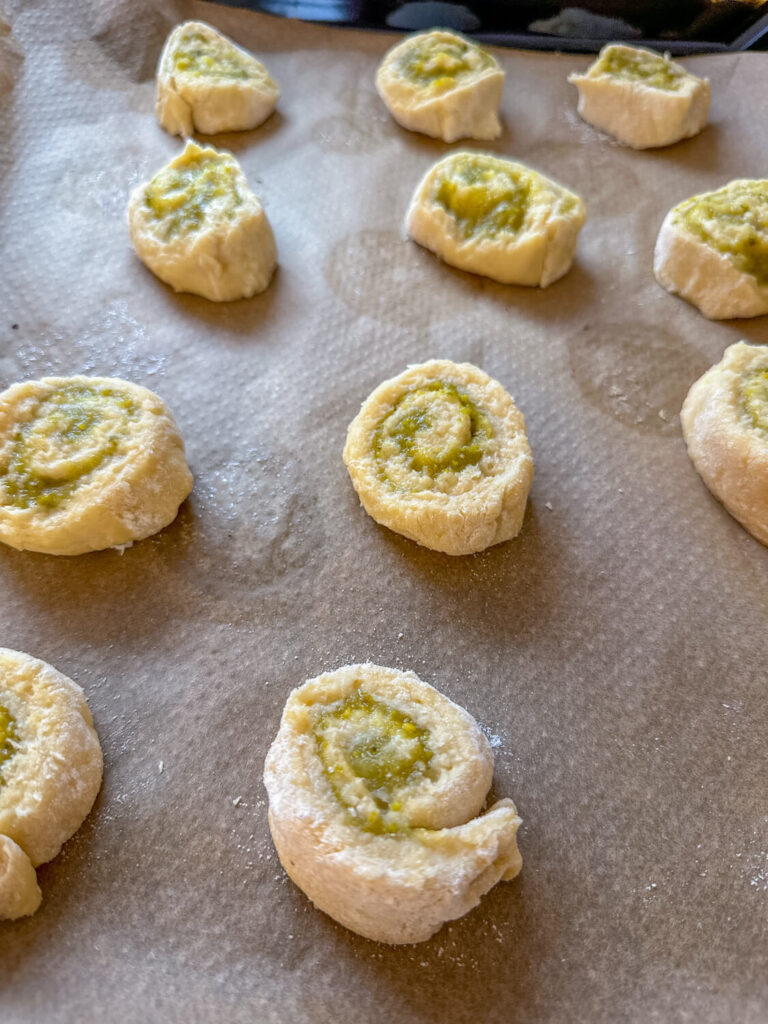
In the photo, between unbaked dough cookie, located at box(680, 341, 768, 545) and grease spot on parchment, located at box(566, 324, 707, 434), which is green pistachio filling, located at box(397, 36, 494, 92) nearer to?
grease spot on parchment, located at box(566, 324, 707, 434)

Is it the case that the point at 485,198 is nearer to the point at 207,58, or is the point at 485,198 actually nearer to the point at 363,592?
the point at 207,58

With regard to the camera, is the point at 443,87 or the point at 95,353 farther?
the point at 443,87

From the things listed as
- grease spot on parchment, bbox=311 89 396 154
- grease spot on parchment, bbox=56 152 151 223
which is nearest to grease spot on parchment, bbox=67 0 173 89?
grease spot on parchment, bbox=56 152 151 223

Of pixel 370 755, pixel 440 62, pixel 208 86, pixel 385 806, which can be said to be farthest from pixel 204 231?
pixel 385 806

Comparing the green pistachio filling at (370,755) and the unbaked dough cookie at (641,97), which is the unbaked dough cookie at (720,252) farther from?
the green pistachio filling at (370,755)

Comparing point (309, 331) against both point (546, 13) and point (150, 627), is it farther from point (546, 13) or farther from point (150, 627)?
point (546, 13)
